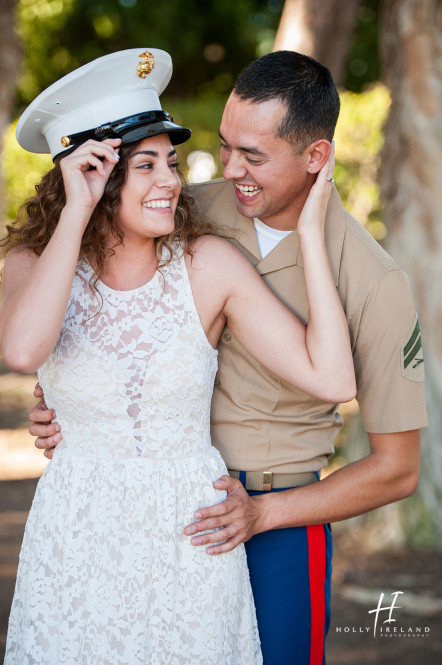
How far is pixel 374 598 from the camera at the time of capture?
460cm

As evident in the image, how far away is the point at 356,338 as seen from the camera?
2330 millimetres

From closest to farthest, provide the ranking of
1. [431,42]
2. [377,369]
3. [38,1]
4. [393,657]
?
[377,369] → [393,657] → [431,42] → [38,1]

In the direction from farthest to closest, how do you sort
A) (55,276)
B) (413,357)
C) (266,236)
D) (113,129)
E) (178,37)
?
1. (178,37)
2. (266,236)
3. (413,357)
4. (113,129)
5. (55,276)

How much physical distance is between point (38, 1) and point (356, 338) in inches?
514

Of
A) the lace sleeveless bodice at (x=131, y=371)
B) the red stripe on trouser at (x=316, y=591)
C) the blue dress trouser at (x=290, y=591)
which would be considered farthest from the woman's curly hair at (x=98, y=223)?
the red stripe on trouser at (x=316, y=591)

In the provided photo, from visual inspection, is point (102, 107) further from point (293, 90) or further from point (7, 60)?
point (7, 60)

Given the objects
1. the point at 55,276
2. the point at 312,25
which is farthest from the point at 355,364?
the point at 312,25

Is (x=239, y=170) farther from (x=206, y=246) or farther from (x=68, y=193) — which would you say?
(x=68, y=193)

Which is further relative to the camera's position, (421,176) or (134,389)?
(421,176)

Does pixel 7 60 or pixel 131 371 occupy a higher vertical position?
pixel 7 60

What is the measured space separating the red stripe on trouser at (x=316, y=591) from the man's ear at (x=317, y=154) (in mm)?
1035

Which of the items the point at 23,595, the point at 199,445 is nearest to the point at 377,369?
the point at 199,445

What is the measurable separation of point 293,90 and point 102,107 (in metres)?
0.60

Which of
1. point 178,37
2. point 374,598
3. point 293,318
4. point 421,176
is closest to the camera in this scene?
point 293,318
